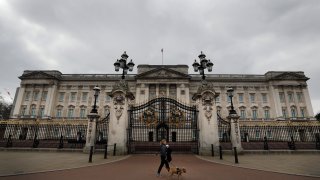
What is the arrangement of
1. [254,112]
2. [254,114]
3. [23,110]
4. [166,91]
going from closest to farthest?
[166,91] < [254,114] < [254,112] < [23,110]

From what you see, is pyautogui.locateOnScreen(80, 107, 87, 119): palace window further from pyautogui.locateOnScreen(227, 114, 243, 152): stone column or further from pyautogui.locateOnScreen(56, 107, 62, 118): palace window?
pyautogui.locateOnScreen(227, 114, 243, 152): stone column

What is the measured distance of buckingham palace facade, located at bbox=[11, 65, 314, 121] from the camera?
4962 centimetres

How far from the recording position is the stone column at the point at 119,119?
13445mm

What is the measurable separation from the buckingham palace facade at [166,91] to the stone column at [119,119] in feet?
112

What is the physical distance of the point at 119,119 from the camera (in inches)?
545

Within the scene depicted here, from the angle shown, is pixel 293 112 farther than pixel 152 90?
No

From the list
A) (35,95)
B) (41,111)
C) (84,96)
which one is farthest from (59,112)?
(35,95)

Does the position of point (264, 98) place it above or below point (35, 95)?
below

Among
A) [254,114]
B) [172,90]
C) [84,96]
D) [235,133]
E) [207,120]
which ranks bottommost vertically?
[235,133]

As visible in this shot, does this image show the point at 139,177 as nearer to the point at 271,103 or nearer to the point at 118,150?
the point at 118,150

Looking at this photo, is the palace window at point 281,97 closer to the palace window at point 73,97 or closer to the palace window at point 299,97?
the palace window at point 299,97

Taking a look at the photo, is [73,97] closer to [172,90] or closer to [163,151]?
[172,90]

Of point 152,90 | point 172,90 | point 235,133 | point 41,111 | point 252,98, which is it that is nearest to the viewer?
point 235,133

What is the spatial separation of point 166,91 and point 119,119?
3597 cm
